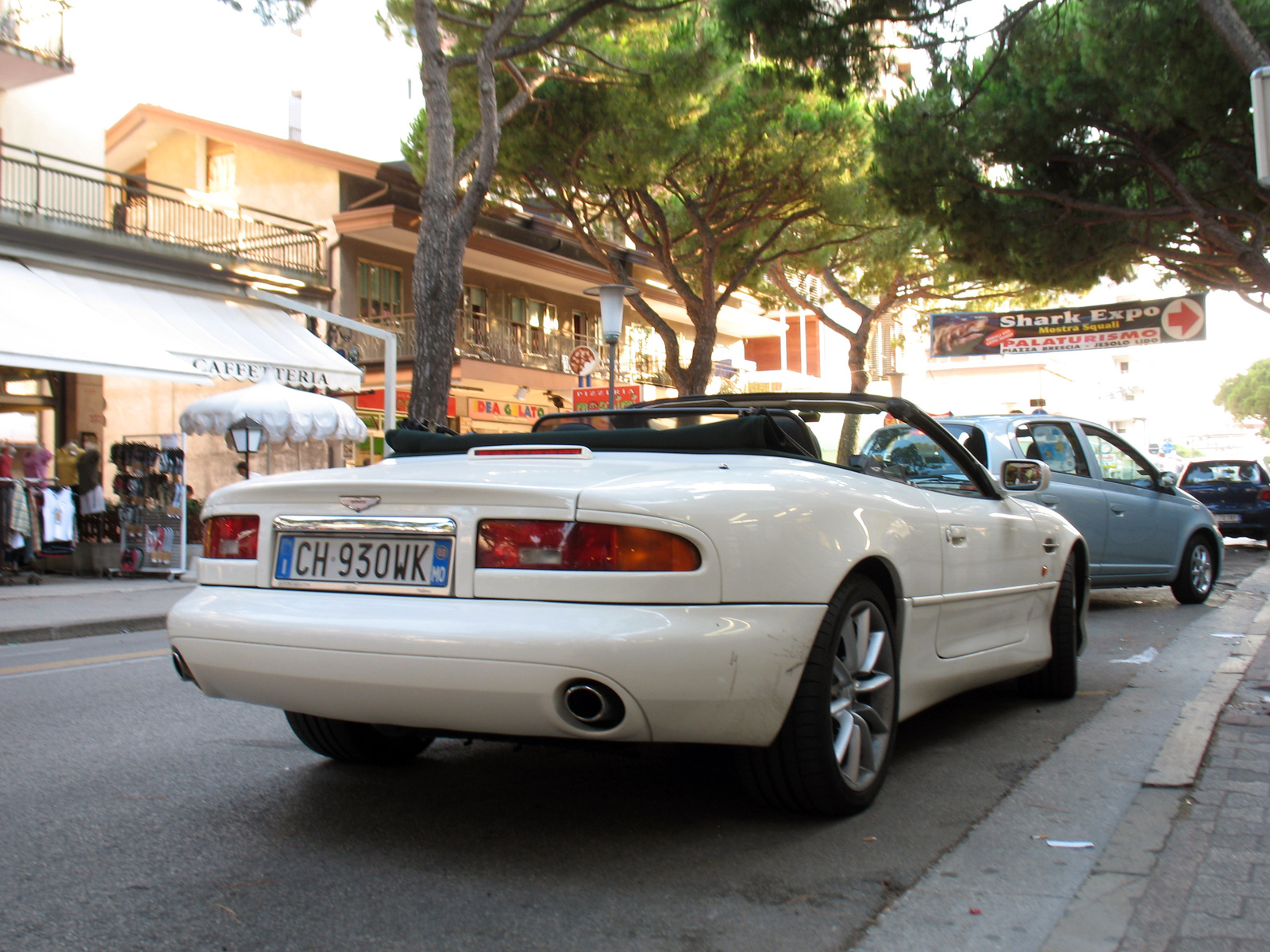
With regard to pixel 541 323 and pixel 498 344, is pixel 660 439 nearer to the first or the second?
pixel 498 344

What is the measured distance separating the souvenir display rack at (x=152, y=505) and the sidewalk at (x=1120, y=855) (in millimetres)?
12512

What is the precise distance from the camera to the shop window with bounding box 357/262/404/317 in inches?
1008

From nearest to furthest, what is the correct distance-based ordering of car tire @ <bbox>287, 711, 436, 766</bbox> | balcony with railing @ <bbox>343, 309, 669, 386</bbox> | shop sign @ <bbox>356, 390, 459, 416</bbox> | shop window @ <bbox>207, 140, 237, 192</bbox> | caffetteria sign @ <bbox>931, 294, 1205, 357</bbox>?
car tire @ <bbox>287, 711, 436, 766</bbox>, caffetteria sign @ <bbox>931, 294, 1205, 357</bbox>, balcony with railing @ <bbox>343, 309, 669, 386</bbox>, shop sign @ <bbox>356, 390, 459, 416</bbox>, shop window @ <bbox>207, 140, 237, 192</bbox>

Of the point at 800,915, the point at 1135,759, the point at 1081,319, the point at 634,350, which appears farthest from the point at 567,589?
the point at 634,350

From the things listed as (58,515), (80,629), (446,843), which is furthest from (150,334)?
(446,843)

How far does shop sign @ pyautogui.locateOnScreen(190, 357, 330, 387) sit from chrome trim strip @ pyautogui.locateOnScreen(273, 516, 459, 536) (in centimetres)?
1307

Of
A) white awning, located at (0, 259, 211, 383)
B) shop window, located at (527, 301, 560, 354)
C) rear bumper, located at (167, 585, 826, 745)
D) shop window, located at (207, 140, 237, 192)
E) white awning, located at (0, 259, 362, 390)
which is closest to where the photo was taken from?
rear bumper, located at (167, 585, 826, 745)

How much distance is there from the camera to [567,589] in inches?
117

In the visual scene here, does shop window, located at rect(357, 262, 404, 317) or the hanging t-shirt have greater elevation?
shop window, located at rect(357, 262, 404, 317)

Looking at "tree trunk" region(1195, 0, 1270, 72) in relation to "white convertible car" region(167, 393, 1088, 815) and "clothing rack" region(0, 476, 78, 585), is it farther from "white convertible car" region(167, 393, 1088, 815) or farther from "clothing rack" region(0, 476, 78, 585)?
"clothing rack" region(0, 476, 78, 585)

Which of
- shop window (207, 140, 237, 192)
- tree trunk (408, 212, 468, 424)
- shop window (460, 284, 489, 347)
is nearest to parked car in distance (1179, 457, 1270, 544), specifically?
tree trunk (408, 212, 468, 424)

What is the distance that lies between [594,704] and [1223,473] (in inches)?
805

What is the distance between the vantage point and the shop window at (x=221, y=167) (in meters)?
26.5

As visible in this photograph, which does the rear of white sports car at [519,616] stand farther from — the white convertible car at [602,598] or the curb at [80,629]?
the curb at [80,629]
